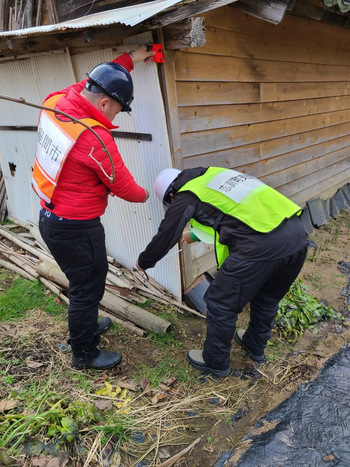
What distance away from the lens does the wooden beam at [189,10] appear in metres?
2.46

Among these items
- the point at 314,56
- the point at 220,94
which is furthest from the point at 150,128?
the point at 314,56

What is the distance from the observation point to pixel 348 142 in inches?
293

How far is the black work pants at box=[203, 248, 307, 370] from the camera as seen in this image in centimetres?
258

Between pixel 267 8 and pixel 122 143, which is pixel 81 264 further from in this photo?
pixel 267 8

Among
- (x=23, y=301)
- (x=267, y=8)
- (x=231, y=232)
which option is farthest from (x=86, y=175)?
(x=23, y=301)

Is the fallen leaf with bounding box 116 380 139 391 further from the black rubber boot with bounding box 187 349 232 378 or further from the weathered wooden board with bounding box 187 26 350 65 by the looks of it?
the weathered wooden board with bounding box 187 26 350 65

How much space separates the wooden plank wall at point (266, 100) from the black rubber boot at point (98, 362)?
1.27 m

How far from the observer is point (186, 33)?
8.87ft

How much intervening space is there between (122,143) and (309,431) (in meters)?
3.18

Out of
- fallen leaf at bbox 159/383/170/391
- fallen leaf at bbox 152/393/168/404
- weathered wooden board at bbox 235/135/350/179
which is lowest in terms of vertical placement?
fallen leaf at bbox 159/383/170/391

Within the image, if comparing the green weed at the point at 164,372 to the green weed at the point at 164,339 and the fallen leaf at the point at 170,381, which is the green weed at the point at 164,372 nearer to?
the fallen leaf at the point at 170,381

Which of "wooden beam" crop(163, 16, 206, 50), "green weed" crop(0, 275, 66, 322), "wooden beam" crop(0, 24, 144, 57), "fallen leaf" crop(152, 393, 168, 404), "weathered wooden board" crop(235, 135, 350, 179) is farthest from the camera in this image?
"weathered wooden board" crop(235, 135, 350, 179)

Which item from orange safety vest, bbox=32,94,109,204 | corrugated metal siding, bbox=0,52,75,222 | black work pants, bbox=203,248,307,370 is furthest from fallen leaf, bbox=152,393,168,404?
corrugated metal siding, bbox=0,52,75,222

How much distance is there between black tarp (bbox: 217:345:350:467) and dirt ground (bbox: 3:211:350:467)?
0.37 feet
